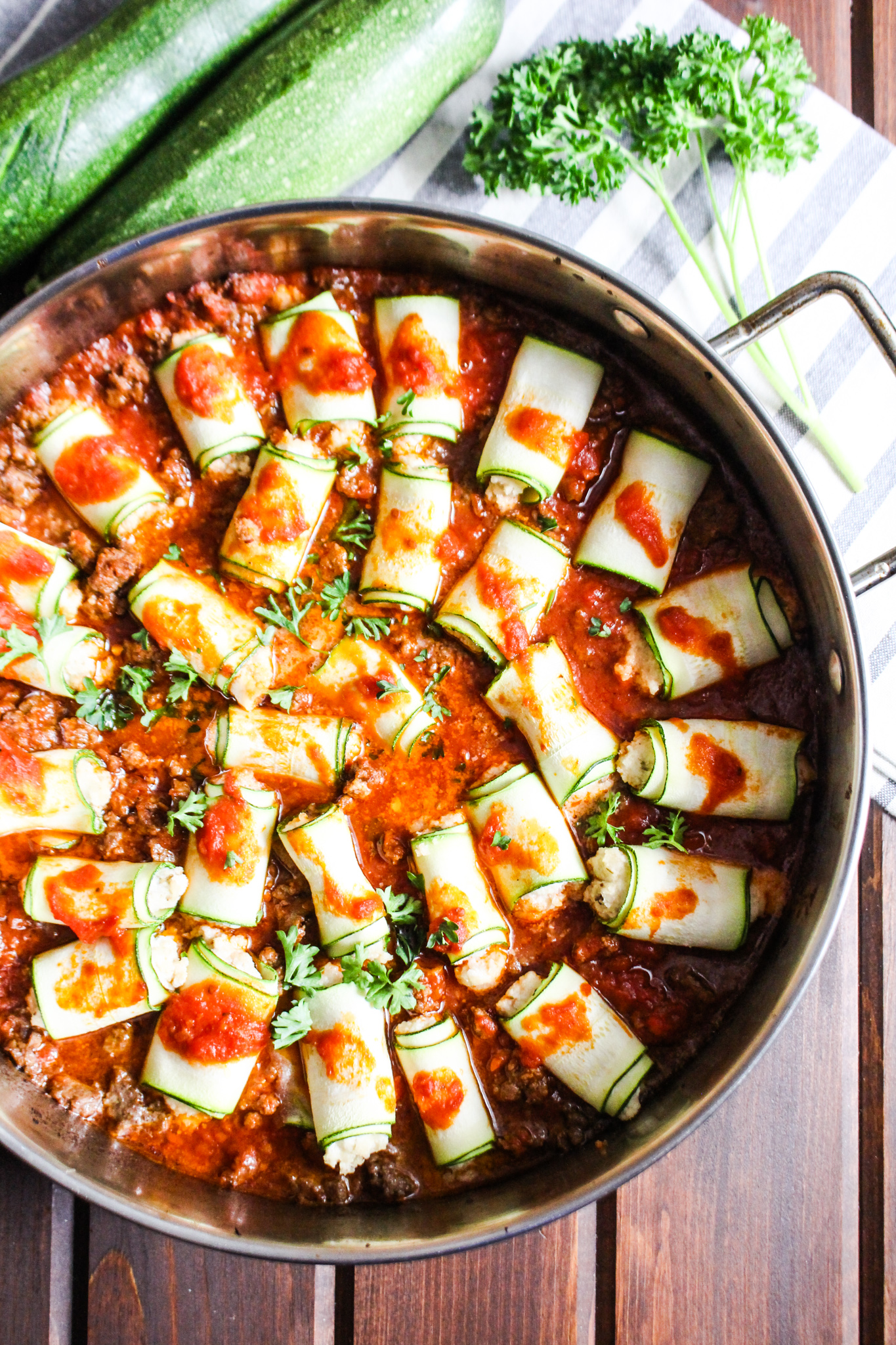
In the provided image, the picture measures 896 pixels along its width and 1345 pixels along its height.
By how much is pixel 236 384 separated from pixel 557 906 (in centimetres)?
217

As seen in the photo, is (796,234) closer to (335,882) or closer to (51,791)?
(335,882)

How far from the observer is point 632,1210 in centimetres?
340

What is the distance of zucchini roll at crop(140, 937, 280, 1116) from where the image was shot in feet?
10.2

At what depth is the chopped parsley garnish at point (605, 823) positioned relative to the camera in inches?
130

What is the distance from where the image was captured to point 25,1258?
10.5ft

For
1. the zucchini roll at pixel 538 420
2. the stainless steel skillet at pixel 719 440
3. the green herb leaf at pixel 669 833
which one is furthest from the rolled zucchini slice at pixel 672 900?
the zucchini roll at pixel 538 420

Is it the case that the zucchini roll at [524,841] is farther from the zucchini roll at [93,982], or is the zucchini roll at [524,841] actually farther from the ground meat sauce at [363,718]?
the zucchini roll at [93,982]

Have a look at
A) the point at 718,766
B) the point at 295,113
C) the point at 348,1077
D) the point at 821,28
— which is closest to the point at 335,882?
the point at 348,1077

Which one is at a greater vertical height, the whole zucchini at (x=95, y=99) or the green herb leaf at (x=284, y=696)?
the whole zucchini at (x=95, y=99)

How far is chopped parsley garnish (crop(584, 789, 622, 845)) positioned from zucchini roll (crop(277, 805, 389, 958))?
31.7 inches

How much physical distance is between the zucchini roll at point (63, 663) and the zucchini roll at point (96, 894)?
61 centimetres

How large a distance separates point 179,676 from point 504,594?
1180mm

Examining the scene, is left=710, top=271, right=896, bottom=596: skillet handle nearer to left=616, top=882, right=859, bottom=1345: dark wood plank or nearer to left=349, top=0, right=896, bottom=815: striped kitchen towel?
left=349, top=0, right=896, bottom=815: striped kitchen towel

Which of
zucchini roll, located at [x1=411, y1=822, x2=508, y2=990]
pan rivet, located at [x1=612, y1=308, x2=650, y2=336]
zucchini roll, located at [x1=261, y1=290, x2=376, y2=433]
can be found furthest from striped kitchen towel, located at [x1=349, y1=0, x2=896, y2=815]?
zucchini roll, located at [x1=411, y1=822, x2=508, y2=990]
